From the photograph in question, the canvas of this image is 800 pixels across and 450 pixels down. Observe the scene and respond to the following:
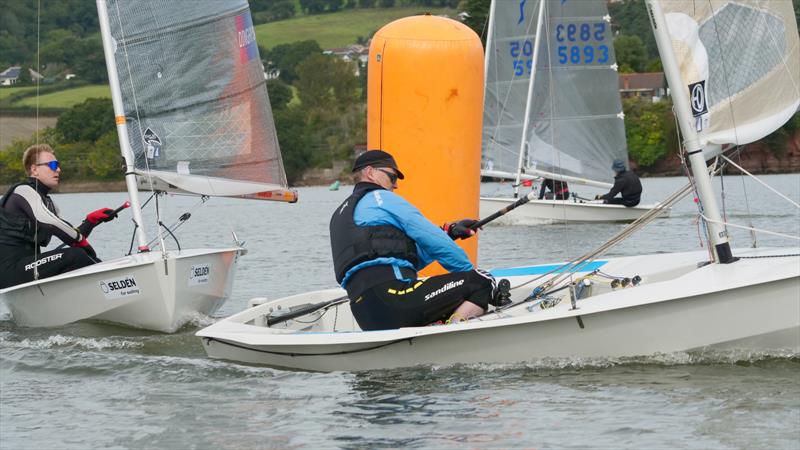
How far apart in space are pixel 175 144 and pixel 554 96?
18435 mm

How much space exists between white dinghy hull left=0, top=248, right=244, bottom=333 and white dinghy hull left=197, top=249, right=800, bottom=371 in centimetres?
224

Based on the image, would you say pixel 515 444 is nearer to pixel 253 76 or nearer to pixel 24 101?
pixel 253 76

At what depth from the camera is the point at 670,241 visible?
2100 centimetres

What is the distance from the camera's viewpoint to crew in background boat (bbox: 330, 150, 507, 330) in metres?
8.33

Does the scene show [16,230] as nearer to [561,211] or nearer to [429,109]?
[429,109]

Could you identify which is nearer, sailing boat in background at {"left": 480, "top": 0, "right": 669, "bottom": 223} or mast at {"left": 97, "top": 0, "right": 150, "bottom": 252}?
mast at {"left": 97, "top": 0, "right": 150, "bottom": 252}

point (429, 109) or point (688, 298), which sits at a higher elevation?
point (429, 109)

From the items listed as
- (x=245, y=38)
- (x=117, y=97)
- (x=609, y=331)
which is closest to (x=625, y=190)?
(x=245, y=38)

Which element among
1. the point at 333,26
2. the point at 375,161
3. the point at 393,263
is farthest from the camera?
the point at 333,26

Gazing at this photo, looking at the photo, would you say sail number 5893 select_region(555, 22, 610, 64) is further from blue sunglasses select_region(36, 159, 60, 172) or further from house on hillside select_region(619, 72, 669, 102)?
house on hillside select_region(619, 72, 669, 102)

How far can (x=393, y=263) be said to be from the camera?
8406 millimetres

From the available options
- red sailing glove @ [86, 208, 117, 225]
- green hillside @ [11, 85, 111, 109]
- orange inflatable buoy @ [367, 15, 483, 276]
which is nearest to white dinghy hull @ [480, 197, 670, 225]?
red sailing glove @ [86, 208, 117, 225]

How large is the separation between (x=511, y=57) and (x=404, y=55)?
20353 mm

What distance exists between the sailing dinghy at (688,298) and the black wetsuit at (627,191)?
18.0 m
